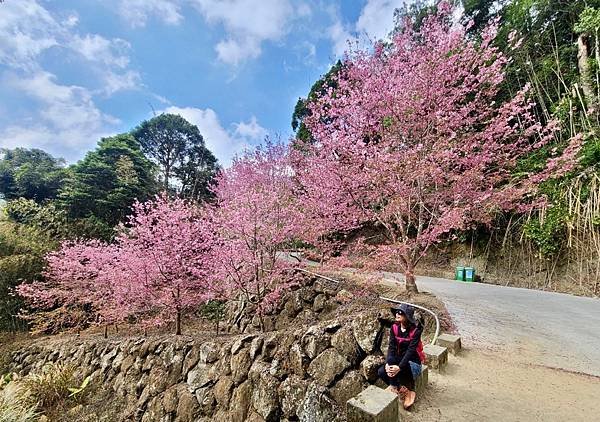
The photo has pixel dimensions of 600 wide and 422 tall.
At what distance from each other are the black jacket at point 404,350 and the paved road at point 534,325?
1.85 m

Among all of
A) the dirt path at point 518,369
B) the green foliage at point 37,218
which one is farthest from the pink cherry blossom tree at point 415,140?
the green foliage at point 37,218

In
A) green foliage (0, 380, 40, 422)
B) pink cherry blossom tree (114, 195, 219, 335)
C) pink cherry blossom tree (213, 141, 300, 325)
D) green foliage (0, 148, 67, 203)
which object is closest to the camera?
green foliage (0, 380, 40, 422)

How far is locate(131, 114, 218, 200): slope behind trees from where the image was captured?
19203 millimetres

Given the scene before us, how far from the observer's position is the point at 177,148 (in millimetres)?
19891

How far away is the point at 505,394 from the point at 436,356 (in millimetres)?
588

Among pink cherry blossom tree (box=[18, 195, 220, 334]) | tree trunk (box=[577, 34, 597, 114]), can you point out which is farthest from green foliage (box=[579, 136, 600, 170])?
pink cherry blossom tree (box=[18, 195, 220, 334])

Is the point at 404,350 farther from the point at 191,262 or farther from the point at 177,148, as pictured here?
the point at 177,148

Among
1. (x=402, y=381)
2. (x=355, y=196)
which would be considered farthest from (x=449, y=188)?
(x=402, y=381)

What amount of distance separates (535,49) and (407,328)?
10969 millimetres

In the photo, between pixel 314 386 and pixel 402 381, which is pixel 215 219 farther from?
pixel 402 381

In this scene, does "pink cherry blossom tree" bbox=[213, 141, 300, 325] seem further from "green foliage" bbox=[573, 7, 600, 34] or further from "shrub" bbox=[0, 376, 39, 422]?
"green foliage" bbox=[573, 7, 600, 34]

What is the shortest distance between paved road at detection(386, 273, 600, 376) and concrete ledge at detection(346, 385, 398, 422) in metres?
2.18

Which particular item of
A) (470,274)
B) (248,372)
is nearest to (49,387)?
(248,372)

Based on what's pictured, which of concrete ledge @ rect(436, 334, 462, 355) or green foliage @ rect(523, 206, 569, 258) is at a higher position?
green foliage @ rect(523, 206, 569, 258)
